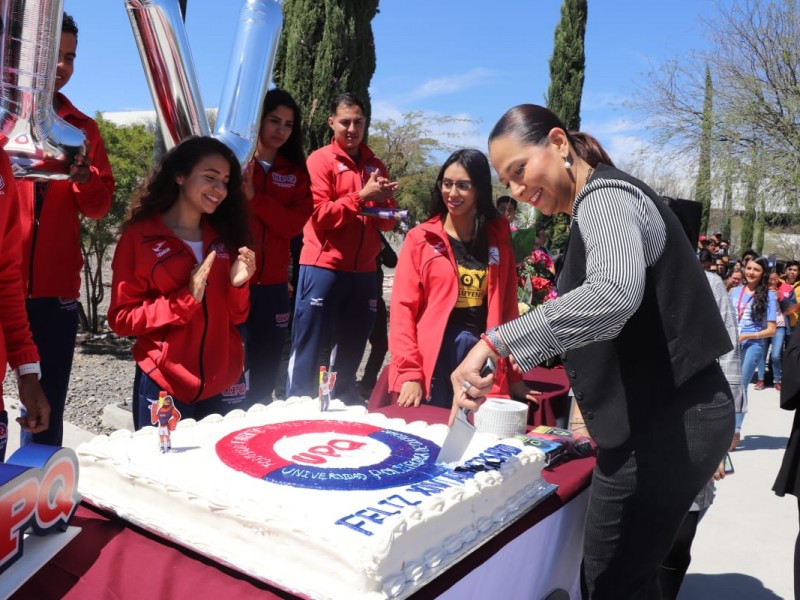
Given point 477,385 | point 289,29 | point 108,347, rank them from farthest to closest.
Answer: point 289,29 < point 108,347 < point 477,385

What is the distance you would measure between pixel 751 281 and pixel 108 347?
22.7ft

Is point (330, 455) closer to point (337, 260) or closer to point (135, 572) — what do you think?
point (135, 572)

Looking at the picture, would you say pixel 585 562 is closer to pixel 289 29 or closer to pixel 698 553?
pixel 698 553

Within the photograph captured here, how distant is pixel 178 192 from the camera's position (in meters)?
2.43

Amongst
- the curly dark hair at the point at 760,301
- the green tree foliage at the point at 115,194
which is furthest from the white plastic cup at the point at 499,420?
the curly dark hair at the point at 760,301

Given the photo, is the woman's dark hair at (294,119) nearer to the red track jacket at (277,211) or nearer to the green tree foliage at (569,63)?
the red track jacket at (277,211)

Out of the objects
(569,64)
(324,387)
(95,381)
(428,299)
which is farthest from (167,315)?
(569,64)

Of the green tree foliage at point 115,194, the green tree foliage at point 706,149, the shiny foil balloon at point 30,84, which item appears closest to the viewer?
the shiny foil balloon at point 30,84

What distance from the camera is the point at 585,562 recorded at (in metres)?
1.67

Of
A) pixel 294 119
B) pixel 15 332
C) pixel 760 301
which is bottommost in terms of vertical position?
pixel 760 301

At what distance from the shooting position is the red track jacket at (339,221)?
12.3ft

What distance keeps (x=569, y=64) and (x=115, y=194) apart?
13220 mm

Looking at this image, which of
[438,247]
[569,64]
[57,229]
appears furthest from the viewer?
[569,64]

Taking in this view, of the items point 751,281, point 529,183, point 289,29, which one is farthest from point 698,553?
point 289,29
